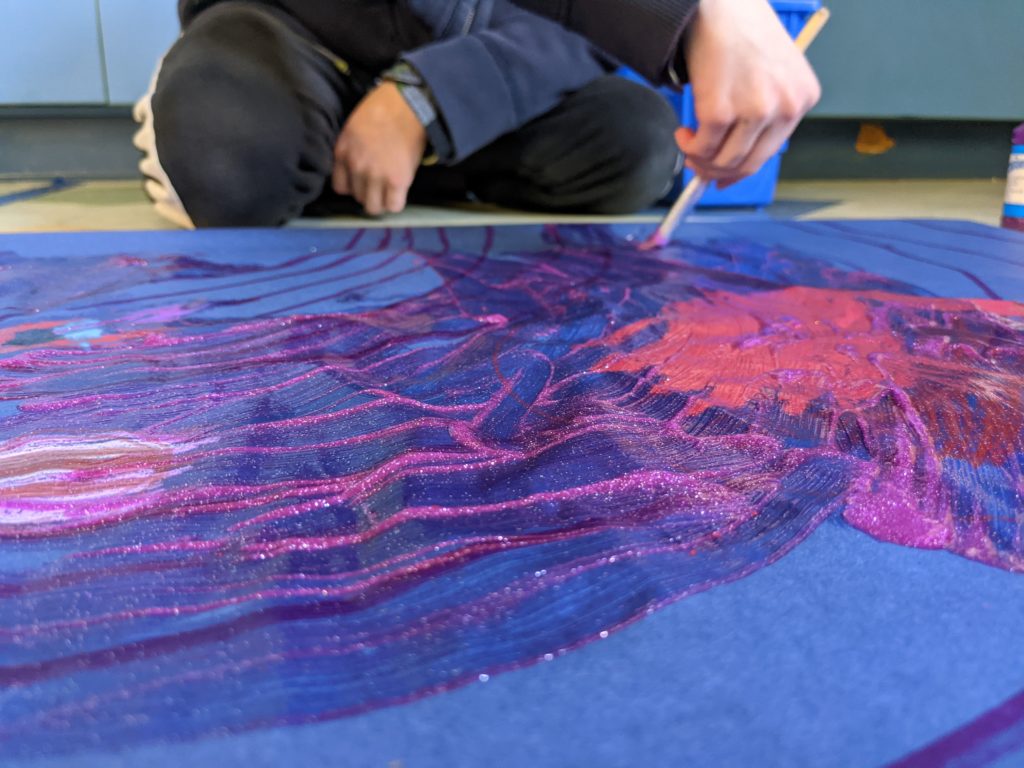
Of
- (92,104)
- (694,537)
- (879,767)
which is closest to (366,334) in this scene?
(694,537)

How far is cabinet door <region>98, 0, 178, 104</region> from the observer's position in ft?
4.92

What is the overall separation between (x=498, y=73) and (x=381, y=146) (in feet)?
0.54

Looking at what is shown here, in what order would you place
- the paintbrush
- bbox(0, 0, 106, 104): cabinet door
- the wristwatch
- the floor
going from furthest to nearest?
bbox(0, 0, 106, 104): cabinet door, the floor, the wristwatch, the paintbrush

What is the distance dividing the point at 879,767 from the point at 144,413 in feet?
1.14

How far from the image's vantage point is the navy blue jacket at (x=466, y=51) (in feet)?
3.14

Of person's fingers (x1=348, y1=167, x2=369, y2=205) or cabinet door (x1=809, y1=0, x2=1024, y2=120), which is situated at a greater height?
cabinet door (x1=809, y1=0, x2=1024, y2=120)

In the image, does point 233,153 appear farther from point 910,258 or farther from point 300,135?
point 910,258

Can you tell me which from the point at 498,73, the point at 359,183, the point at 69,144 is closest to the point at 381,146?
the point at 359,183

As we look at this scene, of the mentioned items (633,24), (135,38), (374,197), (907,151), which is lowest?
(907,151)

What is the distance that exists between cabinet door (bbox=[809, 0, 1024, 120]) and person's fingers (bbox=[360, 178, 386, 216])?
1.06 metres

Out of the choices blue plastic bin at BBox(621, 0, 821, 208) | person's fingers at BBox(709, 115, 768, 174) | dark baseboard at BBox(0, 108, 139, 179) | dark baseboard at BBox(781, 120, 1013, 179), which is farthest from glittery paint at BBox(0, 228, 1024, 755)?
dark baseboard at BBox(781, 120, 1013, 179)

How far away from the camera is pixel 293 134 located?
0.91 metres

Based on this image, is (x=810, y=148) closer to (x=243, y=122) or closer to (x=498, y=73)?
(x=498, y=73)

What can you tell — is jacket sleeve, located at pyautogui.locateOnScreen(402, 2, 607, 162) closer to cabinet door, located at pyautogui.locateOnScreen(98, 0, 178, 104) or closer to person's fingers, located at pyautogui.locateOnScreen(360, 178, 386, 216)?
person's fingers, located at pyautogui.locateOnScreen(360, 178, 386, 216)
